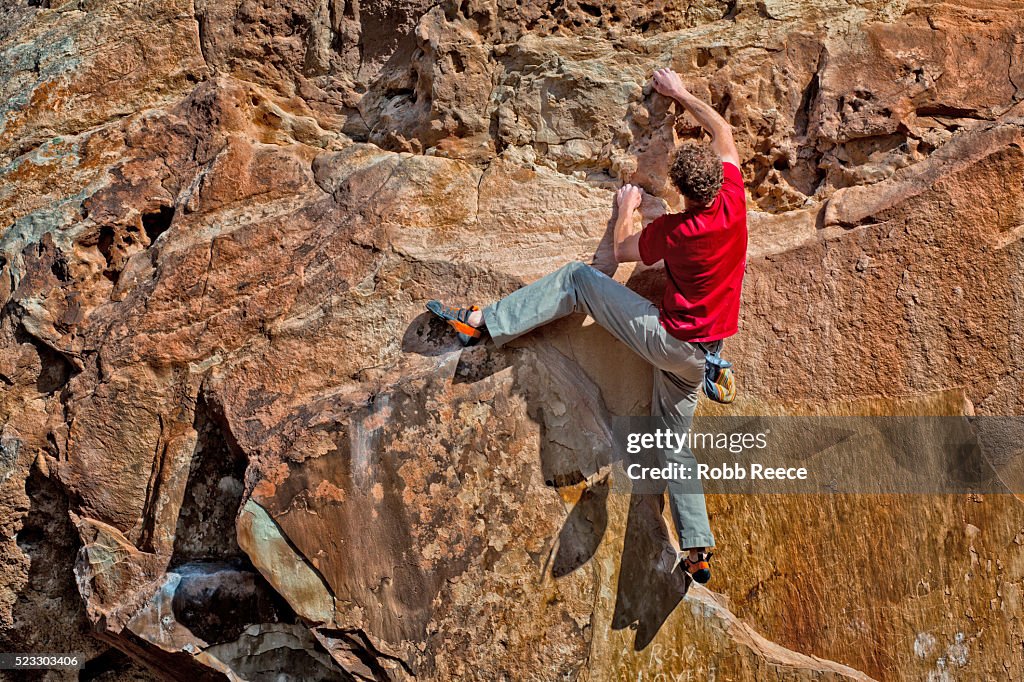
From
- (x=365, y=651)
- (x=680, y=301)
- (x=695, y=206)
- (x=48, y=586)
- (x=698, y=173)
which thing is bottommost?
(x=48, y=586)

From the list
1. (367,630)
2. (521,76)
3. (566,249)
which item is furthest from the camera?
(521,76)

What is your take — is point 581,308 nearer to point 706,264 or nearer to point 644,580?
point 706,264

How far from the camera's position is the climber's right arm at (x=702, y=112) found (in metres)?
3.37

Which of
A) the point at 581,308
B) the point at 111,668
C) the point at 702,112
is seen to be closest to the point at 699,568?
the point at 581,308

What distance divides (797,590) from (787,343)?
1.05m

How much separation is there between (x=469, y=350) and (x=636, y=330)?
756mm

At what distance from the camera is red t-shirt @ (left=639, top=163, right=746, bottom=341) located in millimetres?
3066

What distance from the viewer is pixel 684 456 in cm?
326

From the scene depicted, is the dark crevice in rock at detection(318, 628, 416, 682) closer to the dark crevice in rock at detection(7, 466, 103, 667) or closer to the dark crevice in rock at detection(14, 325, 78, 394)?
the dark crevice in rock at detection(7, 466, 103, 667)

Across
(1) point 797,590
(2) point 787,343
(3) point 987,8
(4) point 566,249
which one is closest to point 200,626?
(4) point 566,249

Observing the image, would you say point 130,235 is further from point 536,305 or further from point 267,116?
point 536,305

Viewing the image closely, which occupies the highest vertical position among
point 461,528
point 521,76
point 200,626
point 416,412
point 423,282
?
point 521,76

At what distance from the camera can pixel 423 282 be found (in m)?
3.62
